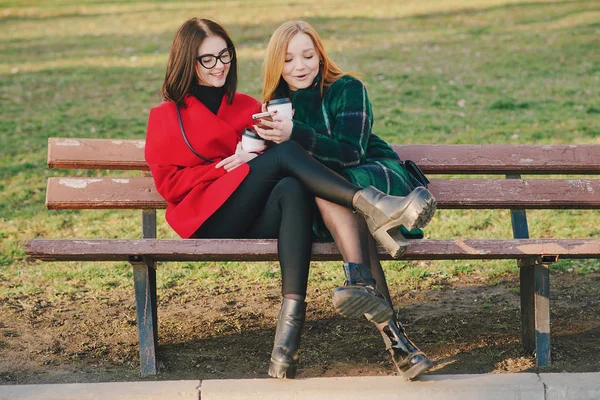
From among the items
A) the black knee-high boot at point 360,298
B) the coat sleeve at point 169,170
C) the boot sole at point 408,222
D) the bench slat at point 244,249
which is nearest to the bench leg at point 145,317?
the bench slat at point 244,249

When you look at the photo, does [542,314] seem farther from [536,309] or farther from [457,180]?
[457,180]

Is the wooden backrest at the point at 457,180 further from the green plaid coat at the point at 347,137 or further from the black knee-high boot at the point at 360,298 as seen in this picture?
the black knee-high boot at the point at 360,298

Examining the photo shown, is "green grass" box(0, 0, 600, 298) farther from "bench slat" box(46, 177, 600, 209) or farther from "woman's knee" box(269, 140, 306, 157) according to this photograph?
"woman's knee" box(269, 140, 306, 157)

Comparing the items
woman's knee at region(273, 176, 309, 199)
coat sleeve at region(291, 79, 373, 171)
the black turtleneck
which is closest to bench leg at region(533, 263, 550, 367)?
coat sleeve at region(291, 79, 373, 171)

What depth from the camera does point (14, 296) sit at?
15.8 feet

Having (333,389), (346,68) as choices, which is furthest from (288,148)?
(346,68)

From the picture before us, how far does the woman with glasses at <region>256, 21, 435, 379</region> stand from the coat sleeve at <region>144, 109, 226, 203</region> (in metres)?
0.34

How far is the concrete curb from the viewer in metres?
3.13

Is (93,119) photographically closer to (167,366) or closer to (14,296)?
(14,296)

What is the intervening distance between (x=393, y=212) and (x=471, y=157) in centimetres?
117

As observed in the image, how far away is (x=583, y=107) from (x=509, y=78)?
177 centimetres

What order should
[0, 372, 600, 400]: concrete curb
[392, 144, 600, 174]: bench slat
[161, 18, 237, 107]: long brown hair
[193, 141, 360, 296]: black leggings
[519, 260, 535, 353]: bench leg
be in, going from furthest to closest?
1. [392, 144, 600, 174]: bench slat
2. [161, 18, 237, 107]: long brown hair
3. [519, 260, 535, 353]: bench leg
4. [193, 141, 360, 296]: black leggings
5. [0, 372, 600, 400]: concrete curb

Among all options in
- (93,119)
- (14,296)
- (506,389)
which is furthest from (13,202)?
(506,389)

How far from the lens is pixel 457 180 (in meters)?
4.20
